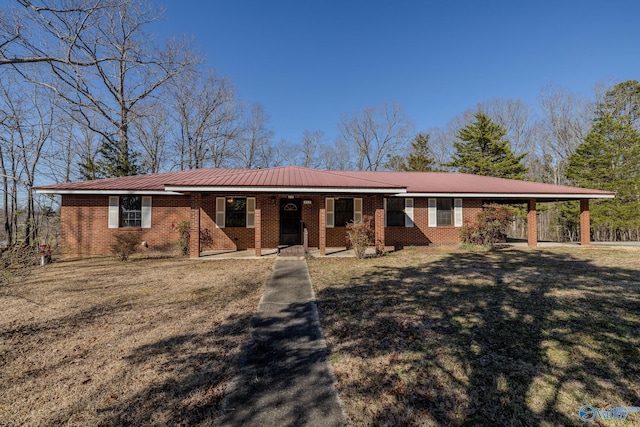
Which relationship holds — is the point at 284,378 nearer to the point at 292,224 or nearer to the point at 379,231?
the point at 379,231

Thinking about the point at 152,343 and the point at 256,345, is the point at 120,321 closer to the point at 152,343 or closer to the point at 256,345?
the point at 152,343

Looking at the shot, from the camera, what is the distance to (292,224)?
40.9ft

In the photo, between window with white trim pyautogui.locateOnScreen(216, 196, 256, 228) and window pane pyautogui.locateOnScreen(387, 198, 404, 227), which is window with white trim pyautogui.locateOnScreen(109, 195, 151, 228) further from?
window pane pyautogui.locateOnScreen(387, 198, 404, 227)

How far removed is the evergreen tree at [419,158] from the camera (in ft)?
87.5

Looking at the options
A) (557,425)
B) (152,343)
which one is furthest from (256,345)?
(557,425)

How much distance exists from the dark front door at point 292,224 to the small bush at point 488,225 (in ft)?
25.9

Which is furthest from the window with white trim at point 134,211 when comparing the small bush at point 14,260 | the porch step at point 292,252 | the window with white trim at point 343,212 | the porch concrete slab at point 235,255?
the window with white trim at point 343,212

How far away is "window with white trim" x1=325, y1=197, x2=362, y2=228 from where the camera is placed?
12.6m

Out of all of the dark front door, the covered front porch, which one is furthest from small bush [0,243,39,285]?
the dark front door

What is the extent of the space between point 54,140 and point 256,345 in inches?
956

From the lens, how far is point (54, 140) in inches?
742

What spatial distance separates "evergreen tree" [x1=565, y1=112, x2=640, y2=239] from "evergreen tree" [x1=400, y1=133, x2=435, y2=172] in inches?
421

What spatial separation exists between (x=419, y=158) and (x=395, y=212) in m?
15.4

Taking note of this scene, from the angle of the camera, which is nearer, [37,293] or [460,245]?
[37,293]
